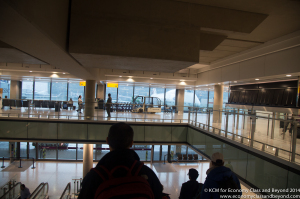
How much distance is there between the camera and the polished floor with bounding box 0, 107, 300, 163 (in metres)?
4.34

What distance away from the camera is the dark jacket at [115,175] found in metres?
1.17

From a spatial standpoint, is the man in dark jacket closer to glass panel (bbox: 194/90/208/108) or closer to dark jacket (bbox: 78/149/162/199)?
dark jacket (bbox: 78/149/162/199)

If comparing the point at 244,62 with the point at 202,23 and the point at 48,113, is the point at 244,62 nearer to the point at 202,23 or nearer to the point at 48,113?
the point at 202,23

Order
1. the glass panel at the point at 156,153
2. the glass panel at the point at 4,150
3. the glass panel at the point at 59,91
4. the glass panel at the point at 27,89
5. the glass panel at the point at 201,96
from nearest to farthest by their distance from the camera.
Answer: the glass panel at the point at 4,150 → the glass panel at the point at 156,153 → the glass panel at the point at 27,89 → the glass panel at the point at 59,91 → the glass panel at the point at 201,96

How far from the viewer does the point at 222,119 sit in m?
7.28

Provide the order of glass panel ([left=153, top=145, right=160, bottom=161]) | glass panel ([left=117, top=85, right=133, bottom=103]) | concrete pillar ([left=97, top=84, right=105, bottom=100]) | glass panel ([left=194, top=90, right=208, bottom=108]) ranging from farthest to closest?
glass panel ([left=194, top=90, right=208, bottom=108]) < glass panel ([left=117, top=85, right=133, bottom=103]) < concrete pillar ([left=97, top=84, right=105, bottom=100]) < glass panel ([left=153, top=145, right=160, bottom=161])

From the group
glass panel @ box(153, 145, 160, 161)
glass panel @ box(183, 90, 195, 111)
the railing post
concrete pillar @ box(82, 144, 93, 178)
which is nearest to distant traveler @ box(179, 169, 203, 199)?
the railing post

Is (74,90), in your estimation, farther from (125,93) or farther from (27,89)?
(125,93)

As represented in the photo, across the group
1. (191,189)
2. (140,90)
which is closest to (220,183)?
(191,189)

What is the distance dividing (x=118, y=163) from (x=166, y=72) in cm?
705

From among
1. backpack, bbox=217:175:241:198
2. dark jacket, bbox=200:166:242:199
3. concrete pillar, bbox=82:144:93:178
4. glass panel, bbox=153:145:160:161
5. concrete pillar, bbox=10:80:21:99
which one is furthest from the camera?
concrete pillar, bbox=10:80:21:99

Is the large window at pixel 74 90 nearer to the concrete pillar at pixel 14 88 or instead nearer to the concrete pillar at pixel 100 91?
the concrete pillar at pixel 100 91

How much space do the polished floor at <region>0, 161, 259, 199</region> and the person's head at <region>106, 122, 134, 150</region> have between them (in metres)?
10.5

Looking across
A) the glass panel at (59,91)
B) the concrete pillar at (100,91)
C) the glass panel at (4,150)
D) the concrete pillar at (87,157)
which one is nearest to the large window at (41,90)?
the glass panel at (59,91)
